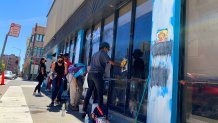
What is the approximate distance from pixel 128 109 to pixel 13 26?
12.6 metres

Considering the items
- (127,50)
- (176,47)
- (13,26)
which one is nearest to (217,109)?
(176,47)

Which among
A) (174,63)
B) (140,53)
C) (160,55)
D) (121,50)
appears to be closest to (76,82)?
(121,50)

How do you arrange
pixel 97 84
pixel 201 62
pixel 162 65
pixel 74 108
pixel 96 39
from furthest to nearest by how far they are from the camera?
pixel 96 39, pixel 74 108, pixel 97 84, pixel 162 65, pixel 201 62

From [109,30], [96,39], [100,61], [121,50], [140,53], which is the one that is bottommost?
[100,61]

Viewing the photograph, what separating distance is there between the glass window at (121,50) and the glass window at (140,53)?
43 cm

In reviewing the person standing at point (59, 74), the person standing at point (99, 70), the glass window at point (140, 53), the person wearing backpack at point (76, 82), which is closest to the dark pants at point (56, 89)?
the person standing at point (59, 74)

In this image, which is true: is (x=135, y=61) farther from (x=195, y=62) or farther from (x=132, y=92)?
(x=195, y=62)

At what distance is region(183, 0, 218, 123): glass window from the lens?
3559 mm

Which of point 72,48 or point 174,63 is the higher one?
point 72,48

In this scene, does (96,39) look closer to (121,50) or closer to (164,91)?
(121,50)

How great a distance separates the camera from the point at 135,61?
19.3 ft

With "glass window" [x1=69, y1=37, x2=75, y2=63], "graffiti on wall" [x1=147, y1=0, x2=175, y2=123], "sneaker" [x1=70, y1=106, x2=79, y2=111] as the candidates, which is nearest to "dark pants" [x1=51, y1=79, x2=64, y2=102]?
"sneaker" [x1=70, y1=106, x2=79, y2=111]

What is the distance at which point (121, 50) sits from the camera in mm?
6719

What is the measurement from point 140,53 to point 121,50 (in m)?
1.07
